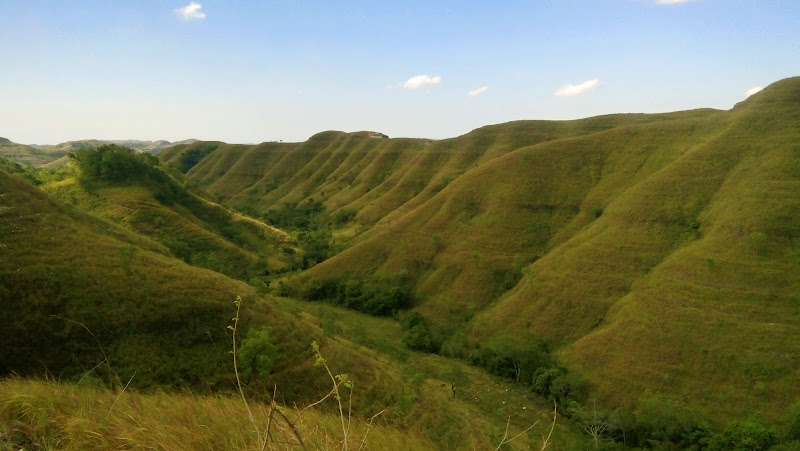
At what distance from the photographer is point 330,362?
1013 inches

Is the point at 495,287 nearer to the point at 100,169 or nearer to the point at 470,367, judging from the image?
the point at 470,367

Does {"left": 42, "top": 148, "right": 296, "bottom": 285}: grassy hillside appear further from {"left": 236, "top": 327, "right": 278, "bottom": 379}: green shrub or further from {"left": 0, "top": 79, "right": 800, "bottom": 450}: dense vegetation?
{"left": 236, "top": 327, "right": 278, "bottom": 379}: green shrub

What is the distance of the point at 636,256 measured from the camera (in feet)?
139

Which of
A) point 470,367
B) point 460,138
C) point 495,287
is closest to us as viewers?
point 470,367

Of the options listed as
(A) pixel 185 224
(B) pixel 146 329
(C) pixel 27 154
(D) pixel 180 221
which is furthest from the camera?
(C) pixel 27 154

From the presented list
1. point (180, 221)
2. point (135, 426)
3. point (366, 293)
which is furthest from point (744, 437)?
point (180, 221)

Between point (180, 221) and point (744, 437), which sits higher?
point (180, 221)

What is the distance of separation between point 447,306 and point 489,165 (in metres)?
29.2

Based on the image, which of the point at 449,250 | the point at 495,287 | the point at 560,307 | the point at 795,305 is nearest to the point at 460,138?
the point at 449,250

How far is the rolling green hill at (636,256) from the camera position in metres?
31.3

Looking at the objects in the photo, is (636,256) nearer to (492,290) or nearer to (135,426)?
(492,290)

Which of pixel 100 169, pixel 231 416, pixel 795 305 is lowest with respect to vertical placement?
pixel 795 305

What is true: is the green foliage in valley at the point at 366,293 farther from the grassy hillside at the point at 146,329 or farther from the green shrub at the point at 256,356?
the green shrub at the point at 256,356

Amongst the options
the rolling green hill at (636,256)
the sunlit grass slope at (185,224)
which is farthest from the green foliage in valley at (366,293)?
the sunlit grass slope at (185,224)
